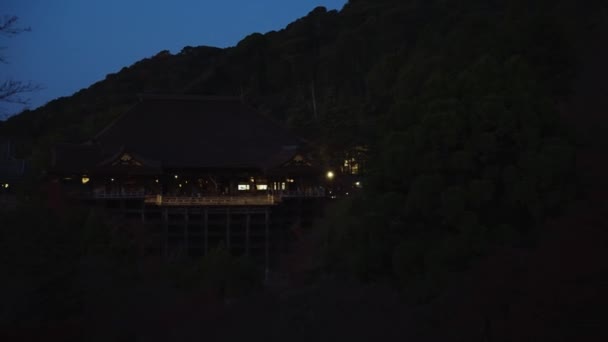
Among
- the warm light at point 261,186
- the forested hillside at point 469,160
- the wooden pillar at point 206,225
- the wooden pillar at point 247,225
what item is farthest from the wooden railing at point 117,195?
the forested hillside at point 469,160

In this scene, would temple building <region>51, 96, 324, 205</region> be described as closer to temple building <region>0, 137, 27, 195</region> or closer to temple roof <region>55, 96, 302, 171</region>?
temple roof <region>55, 96, 302, 171</region>

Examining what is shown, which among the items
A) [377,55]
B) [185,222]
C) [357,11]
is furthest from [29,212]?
[357,11]

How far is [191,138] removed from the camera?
27.1 meters

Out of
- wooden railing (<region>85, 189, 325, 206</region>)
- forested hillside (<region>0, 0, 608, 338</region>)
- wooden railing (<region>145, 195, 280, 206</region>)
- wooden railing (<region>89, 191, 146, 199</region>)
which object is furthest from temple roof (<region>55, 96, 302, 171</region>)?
forested hillside (<region>0, 0, 608, 338</region>)

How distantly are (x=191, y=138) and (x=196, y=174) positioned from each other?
1.84 m

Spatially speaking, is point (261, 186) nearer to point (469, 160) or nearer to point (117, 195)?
point (117, 195)

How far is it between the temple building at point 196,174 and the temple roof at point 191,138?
0.14ft

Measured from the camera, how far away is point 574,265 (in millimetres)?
7020

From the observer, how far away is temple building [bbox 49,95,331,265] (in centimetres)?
2347

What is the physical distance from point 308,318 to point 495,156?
18.4 feet

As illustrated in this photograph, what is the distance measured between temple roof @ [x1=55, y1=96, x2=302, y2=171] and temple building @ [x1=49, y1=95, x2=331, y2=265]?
4 cm

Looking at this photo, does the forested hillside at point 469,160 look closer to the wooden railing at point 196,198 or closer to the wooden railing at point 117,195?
the wooden railing at point 196,198

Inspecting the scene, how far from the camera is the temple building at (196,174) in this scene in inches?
924

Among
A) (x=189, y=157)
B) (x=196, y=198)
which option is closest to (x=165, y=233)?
(x=196, y=198)
